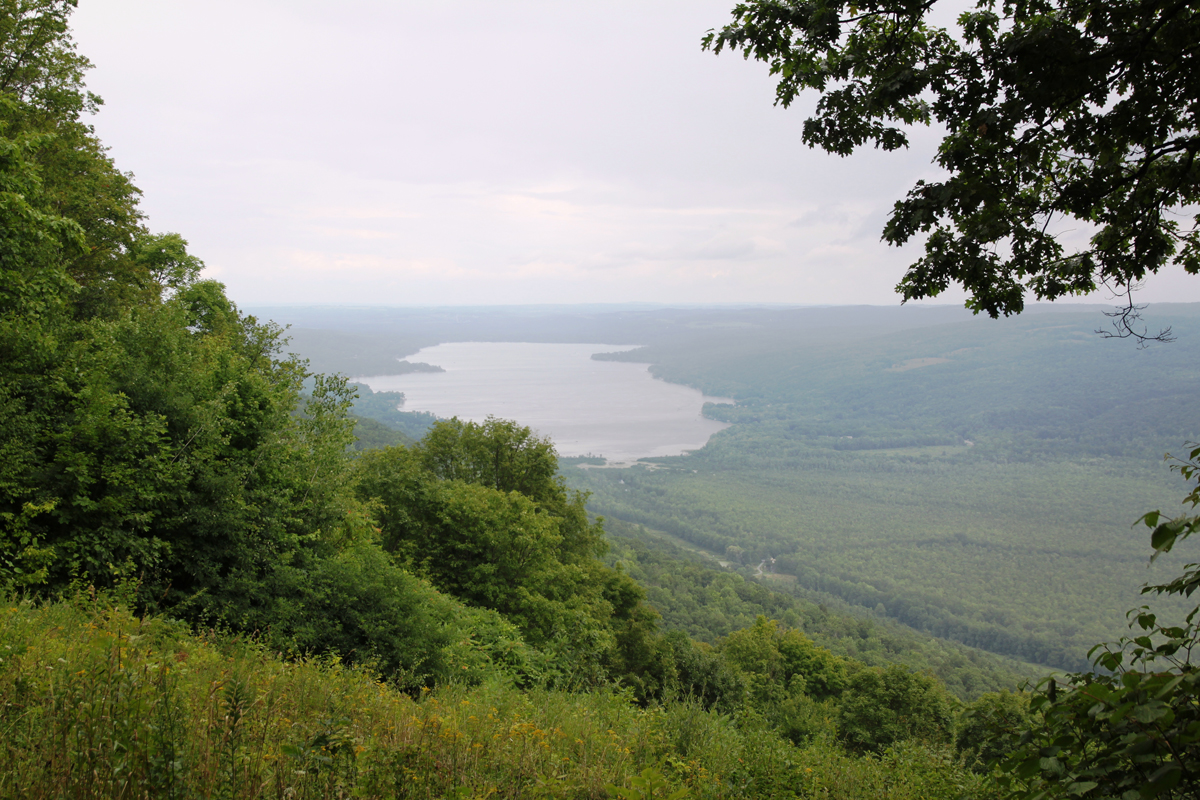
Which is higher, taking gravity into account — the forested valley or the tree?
the tree

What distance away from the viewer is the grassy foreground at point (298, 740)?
7.90 ft

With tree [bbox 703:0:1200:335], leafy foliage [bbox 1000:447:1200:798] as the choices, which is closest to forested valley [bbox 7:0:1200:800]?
leafy foliage [bbox 1000:447:1200:798]

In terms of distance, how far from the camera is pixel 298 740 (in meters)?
2.80

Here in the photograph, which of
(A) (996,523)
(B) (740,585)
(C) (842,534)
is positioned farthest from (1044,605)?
(B) (740,585)

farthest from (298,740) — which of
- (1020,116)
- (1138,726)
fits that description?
(1020,116)

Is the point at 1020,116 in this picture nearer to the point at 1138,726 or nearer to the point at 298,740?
the point at 1138,726

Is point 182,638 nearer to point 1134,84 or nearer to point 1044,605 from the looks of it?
point 1134,84

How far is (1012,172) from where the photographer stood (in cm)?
389

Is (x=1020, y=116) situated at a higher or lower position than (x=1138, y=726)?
higher

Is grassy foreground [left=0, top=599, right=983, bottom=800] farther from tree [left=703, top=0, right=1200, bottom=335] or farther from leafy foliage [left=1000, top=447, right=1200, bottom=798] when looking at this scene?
tree [left=703, top=0, right=1200, bottom=335]

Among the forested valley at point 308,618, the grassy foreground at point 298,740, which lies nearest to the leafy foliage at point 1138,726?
the forested valley at point 308,618

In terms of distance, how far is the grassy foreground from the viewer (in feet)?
7.90

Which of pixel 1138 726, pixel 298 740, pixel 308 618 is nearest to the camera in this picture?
pixel 1138 726

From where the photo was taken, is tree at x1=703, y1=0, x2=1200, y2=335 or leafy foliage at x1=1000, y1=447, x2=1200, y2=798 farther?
tree at x1=703, y1=0, x2=1200, y2=335
